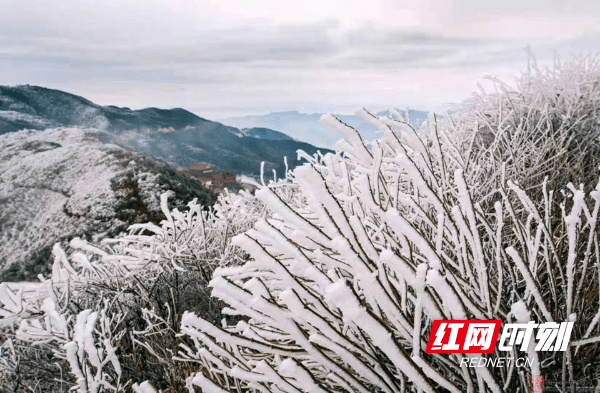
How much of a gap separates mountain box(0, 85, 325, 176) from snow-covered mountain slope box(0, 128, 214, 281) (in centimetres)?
4472

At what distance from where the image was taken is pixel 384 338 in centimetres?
114

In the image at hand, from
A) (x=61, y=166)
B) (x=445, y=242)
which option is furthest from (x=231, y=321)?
(x=61, y=166)

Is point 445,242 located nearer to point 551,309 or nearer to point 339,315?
point 551,309

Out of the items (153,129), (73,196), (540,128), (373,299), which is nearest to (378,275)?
(373,299)

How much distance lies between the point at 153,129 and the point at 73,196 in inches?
2674

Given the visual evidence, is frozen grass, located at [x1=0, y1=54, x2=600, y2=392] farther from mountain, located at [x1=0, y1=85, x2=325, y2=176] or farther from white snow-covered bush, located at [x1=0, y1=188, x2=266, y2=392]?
mountain, located at [x1=0, y1=85, x2=325, y2=176]

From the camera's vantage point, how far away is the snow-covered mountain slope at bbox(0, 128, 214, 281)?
8782 mm

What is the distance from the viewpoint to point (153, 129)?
7419cm

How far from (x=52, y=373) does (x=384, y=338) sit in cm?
368

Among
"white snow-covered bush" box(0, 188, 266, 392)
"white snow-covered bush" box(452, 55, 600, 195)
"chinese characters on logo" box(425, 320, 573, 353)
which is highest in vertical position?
"white snow-covered bush" box(452, 55, 600, 195)
